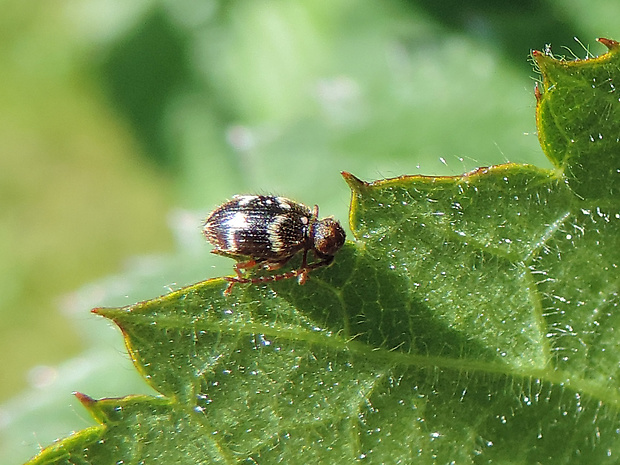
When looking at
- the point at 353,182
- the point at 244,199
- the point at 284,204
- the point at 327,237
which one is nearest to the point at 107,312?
the point at 353,182

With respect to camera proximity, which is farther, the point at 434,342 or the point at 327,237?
the point at 327,237

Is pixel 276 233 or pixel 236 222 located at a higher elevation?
pixel 236 222

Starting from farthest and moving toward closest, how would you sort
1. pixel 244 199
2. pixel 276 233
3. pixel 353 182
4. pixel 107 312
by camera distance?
pixel 244 199, pixel 276 233, pixel 353 182, pixel 107 312

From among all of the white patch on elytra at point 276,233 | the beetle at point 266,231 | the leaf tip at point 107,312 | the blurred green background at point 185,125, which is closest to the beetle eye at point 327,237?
the beetle at point 266,231

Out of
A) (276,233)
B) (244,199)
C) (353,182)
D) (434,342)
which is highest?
(244,199)

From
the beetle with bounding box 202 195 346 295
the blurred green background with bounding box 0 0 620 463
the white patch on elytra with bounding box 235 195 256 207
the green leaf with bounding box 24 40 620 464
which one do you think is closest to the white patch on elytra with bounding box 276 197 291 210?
the beetle with bounding box 202 195 346 295

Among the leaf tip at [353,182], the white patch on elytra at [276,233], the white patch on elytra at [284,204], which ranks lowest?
the leaf tip at [353,182]

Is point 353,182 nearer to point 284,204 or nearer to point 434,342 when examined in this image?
point 434,342

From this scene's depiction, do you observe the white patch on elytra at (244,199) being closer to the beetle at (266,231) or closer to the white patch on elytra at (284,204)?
the beetle at (266,231)

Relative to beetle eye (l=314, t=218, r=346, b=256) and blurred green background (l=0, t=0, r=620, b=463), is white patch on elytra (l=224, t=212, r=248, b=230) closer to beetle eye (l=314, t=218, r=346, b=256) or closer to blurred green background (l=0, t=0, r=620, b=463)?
beetle eye (l=314, t=218, r=346, b=256)
